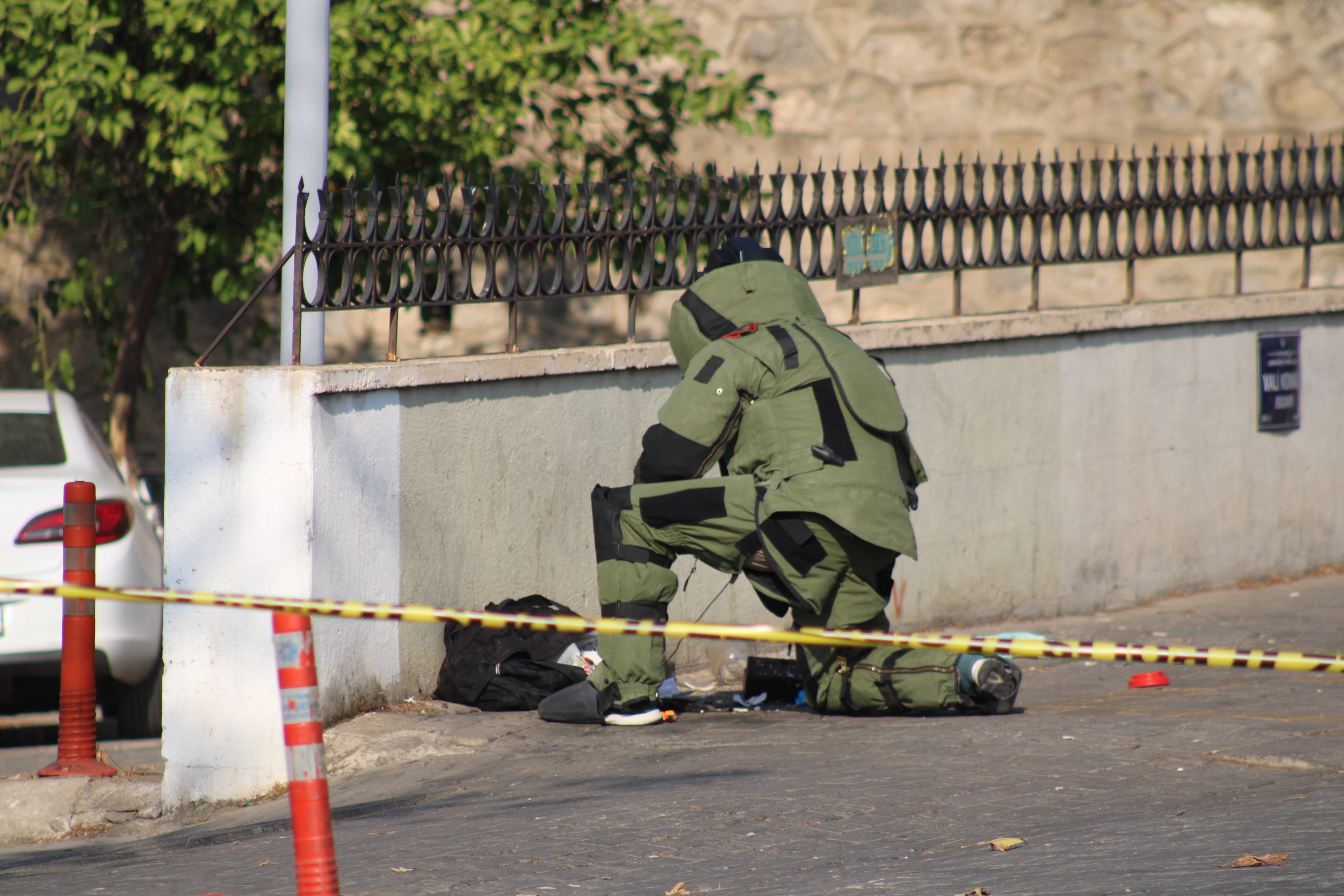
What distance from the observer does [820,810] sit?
168 inches

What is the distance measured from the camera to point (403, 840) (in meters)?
4.19

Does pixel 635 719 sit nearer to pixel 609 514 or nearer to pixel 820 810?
pixel 609 514

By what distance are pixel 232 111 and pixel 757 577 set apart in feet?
13.8

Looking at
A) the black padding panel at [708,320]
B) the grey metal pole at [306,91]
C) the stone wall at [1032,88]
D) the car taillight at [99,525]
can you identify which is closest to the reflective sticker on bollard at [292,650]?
the black padding panel at [708,320]

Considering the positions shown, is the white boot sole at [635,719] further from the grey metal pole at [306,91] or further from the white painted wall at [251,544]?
the grey metal pole at [306,91]

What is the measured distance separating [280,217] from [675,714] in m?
3.62

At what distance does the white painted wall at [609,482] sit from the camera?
5180 millimetres

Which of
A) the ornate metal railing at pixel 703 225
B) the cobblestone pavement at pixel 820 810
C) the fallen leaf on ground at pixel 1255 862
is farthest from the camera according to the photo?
the ornate metal railing at pixel 703 225

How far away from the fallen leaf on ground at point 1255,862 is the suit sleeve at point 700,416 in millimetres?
2160

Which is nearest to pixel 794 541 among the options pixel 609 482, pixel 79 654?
pixel 609 482

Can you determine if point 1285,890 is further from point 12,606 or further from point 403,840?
point 12,606

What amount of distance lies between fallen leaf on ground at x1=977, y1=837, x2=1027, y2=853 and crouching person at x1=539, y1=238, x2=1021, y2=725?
1376mm

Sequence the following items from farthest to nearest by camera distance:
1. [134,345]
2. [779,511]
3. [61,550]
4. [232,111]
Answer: [134,345] < [232,111] < [61,550] < [779,511]

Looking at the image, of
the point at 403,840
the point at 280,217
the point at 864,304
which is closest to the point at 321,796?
the point at 403,840
